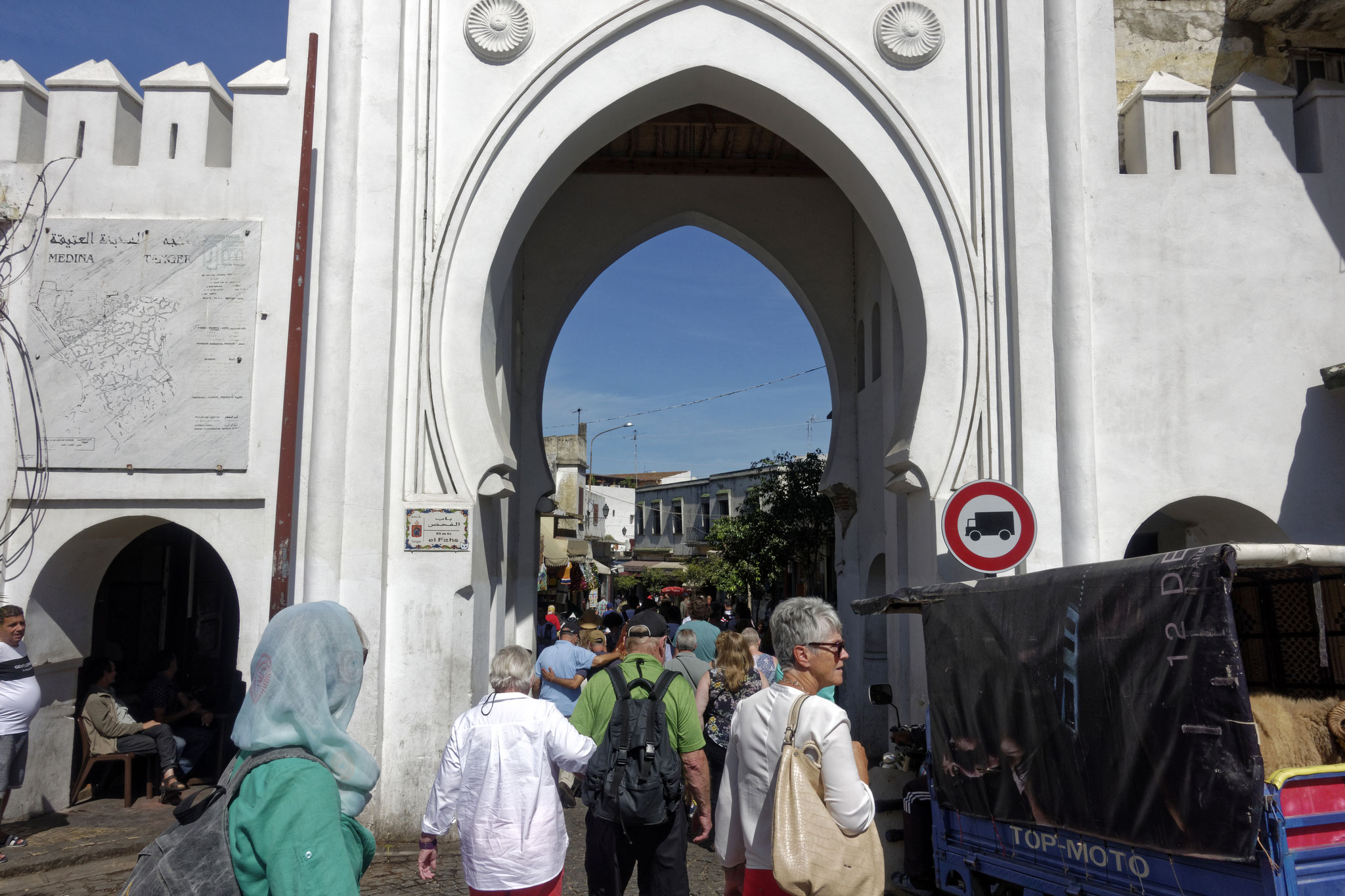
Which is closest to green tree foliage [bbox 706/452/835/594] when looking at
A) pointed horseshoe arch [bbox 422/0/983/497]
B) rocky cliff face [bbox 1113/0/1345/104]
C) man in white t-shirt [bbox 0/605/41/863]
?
rocky cliff face [bbox 1113/0/1345/104]

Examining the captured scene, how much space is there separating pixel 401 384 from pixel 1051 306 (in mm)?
4780

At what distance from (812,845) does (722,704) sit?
3.43 meters

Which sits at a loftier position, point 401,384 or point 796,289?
point 796,289

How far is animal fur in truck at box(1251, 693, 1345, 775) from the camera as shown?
4355 mm

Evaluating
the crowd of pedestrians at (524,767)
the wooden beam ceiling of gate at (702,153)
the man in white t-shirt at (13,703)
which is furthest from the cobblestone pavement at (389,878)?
the wooden beam ceiling of gate at (702,153)

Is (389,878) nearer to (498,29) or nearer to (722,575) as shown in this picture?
(498,29)

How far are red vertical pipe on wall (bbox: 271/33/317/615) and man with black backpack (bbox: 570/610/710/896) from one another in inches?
132

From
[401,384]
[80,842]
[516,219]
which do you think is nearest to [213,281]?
[401,384]

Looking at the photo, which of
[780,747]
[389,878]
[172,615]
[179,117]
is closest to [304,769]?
[780,747]

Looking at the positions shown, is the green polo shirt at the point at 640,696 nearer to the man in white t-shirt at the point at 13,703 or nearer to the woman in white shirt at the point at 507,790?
the woman in white shirt at the point at 507,790

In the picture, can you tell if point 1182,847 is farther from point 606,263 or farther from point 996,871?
point 606,263

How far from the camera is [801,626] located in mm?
3363

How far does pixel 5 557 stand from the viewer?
716 centimetres

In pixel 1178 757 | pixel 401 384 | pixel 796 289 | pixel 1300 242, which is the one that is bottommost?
pixel 1178 757
